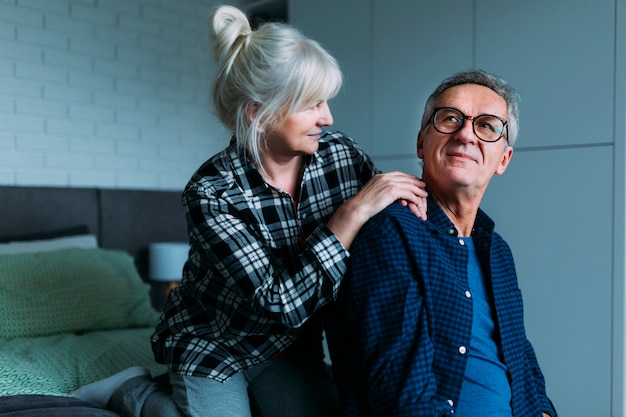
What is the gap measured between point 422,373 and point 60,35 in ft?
10.5

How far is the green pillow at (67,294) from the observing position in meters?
2.76

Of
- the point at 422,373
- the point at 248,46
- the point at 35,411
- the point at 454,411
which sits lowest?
the point at 35,411

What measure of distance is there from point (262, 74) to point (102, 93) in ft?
8.49

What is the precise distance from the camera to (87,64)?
3.78 meters

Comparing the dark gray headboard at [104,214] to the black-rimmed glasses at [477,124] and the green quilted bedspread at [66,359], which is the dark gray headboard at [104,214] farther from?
the black-rimmed glasses at [477,124]

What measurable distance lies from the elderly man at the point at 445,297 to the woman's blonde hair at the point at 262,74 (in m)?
0.34

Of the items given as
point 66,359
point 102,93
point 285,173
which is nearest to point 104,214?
point 102,93

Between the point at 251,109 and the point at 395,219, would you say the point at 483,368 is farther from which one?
the point at 251,109

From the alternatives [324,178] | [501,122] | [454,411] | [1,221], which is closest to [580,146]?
[501,122]

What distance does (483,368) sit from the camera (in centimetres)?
151

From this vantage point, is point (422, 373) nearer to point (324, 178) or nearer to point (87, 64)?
point (324, 178)

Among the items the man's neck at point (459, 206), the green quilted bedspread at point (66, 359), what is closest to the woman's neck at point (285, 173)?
the man's neck at point (459, 206)

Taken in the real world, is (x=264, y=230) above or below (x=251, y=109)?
below

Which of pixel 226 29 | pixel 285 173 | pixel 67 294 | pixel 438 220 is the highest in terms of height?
pixel 226 29
